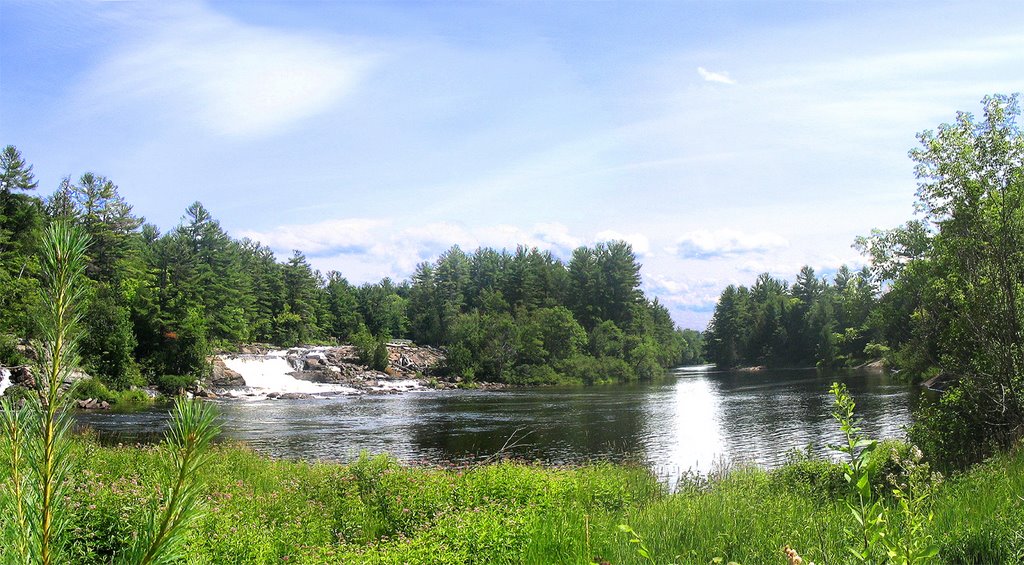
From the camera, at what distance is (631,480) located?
46.8ft

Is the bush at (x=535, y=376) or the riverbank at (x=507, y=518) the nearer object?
the riverbank at (x=507, y=518)

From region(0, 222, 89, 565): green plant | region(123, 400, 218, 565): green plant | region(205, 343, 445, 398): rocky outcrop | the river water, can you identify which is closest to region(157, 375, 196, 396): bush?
region(205, 343, 445, 398): rocky outcrop

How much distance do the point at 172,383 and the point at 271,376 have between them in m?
8.03

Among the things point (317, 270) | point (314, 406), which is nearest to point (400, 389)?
point (314, 406)

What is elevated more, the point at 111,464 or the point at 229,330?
the point at 229,330

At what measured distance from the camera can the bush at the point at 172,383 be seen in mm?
43716

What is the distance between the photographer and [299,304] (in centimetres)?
7794

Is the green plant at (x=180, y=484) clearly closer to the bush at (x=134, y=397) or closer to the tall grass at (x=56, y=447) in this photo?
the tall grass at (x=56, y=447)

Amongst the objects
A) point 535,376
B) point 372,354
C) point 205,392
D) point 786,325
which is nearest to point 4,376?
point 205,392

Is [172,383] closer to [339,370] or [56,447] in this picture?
[339,370]

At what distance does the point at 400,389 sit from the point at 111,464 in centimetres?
4074

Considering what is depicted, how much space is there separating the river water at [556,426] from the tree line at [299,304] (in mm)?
10192

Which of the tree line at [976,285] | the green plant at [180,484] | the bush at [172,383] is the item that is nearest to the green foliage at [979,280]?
the tree line at [976,285]

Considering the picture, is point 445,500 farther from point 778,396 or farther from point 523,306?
point 523,306
